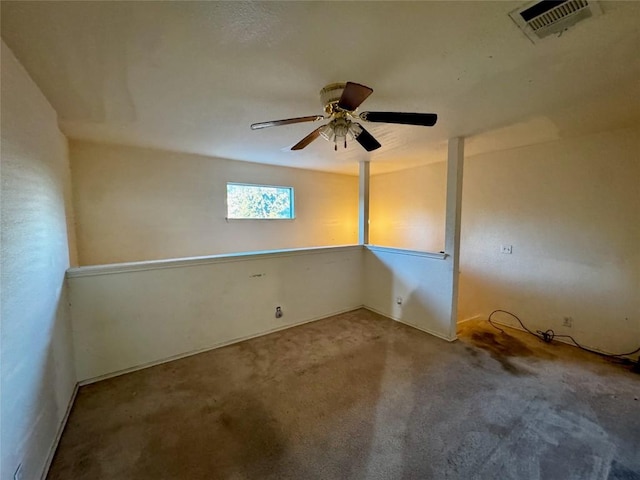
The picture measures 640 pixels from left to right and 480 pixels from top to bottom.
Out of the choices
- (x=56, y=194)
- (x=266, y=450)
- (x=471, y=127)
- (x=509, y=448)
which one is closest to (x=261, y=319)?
(x=266, y=450)

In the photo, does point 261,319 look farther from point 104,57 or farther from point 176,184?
point 104,57

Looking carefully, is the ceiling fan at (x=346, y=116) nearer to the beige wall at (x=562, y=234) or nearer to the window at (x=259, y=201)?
the beige wall at (x=562, y=234)

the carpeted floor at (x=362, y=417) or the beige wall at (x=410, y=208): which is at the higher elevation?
the beige wall at (x=410, y=208)

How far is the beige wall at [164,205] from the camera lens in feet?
10.7

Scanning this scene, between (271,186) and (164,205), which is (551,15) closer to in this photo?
(271,186)

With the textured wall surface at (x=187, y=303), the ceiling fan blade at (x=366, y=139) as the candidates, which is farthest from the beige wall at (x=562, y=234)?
the ceiling fan blade at (x=366, y=139)

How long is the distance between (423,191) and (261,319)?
10.8 ft

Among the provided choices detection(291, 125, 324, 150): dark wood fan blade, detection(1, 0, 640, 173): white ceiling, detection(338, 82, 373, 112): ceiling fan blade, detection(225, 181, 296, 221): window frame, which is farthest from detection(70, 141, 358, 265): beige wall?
detection(338, 82, 373, 112): ceiling fan blade

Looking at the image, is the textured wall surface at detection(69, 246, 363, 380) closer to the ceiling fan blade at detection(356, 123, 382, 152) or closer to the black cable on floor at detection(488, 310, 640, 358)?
the ceiling fan blade at detection(356, 123, 382, 152)

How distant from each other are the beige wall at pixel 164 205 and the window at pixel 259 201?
0.11 m

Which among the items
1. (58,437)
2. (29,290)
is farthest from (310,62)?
(58,437)

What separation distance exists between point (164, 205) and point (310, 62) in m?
3.04

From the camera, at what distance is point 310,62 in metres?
1.58

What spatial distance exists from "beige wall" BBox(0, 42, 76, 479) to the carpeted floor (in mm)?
291
